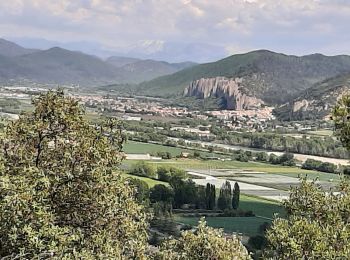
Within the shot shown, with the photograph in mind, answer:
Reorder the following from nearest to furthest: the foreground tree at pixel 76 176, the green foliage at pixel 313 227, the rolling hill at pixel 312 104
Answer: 1. the foreground tree at pixel 76 176
2. the green foliage at pixel 313 227
3. the rolling hill at pixel 312 104

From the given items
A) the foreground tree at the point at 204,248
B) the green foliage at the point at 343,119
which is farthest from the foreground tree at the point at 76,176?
the green foliage at the point at 343,119

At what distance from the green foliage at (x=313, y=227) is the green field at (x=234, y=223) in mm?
35360

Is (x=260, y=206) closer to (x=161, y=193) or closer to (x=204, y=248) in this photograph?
(x=161, y=193)

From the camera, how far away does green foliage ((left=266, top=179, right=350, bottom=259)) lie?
10.5 metres

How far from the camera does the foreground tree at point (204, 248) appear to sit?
11.9 m

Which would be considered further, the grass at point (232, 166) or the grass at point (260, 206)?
the grass at point (232, 166)

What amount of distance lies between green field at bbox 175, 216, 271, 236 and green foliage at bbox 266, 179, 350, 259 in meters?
35.4

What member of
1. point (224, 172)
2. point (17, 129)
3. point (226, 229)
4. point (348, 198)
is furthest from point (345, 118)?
point (224, 172)

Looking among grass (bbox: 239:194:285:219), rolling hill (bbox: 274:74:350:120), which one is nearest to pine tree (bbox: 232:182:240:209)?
grass (bbox: 239:194:285:219)

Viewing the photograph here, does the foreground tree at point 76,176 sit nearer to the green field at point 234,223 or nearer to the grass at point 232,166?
the green field at point 234,223

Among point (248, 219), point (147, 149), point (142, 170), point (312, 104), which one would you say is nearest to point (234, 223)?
point (248, 219)

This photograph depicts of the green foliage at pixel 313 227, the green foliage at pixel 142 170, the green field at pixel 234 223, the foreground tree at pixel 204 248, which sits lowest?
the green field at pixel 234 223

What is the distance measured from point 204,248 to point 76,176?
155 inches

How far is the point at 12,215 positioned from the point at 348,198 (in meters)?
6.98
